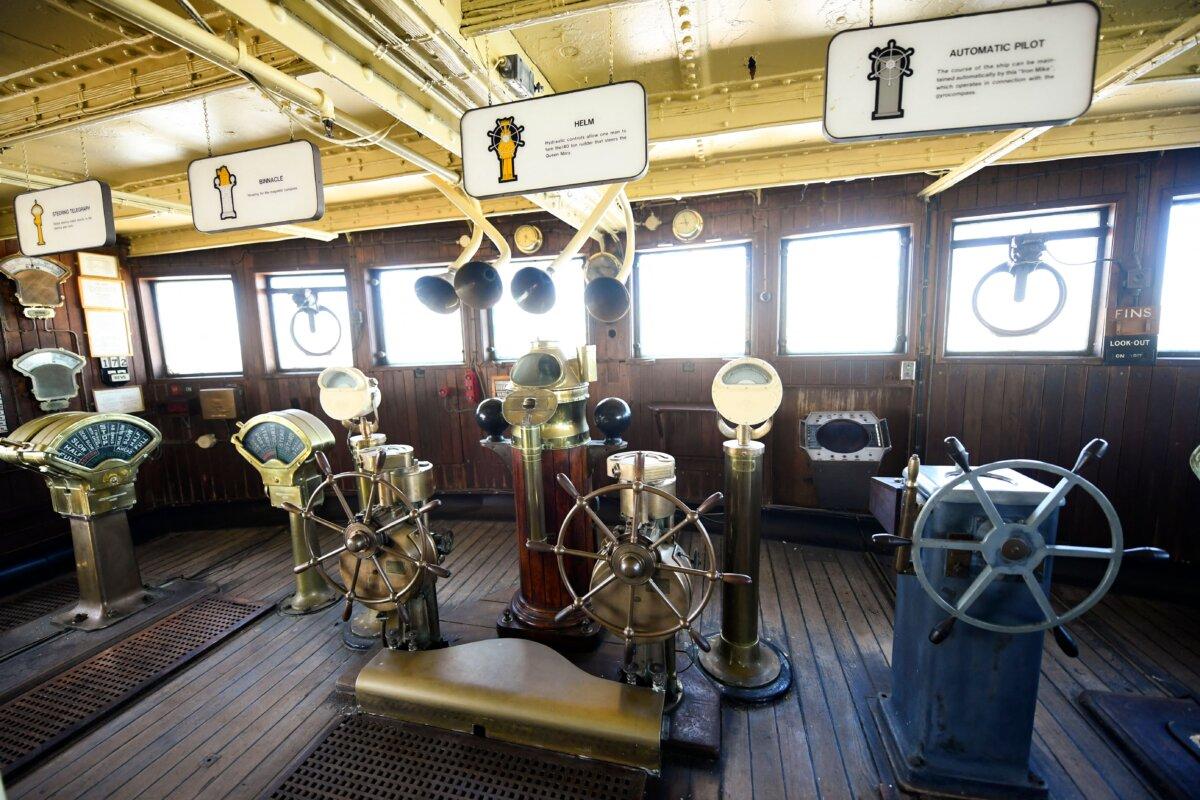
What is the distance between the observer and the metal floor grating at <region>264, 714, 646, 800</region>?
1807 millimetres

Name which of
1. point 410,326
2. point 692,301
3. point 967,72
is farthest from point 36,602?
point 967,72

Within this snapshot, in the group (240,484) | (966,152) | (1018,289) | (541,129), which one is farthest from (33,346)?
(1018,289)

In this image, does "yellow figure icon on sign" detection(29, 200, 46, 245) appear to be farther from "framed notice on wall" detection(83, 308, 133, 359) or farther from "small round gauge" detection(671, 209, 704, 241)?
"small round gauge" detection(671, 209, 704, 241)

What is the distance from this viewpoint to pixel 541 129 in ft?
5.94

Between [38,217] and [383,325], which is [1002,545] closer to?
[38,217]

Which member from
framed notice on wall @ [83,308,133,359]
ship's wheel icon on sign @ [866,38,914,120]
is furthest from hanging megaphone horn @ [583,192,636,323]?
framed notice on wall @ [83,308,133,359]

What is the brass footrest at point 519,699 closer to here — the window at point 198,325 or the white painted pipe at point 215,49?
the white painted pipe at point 215,49

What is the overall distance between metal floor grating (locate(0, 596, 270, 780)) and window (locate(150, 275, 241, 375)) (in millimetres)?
2787

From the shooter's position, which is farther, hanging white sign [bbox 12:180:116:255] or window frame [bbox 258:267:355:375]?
window frame [bbox 258:267:355:375]

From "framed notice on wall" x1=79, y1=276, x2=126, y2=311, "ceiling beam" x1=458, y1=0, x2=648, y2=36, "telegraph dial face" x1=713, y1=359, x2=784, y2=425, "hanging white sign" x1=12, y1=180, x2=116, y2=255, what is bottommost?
"telegraph dial face" x1=713, y1=359, x2=784, y2=425

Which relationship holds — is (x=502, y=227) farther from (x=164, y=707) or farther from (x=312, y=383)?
(x=164, y=707)

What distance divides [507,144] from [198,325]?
489cm

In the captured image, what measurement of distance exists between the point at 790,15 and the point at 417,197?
10.3 feet

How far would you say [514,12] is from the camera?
156cm
